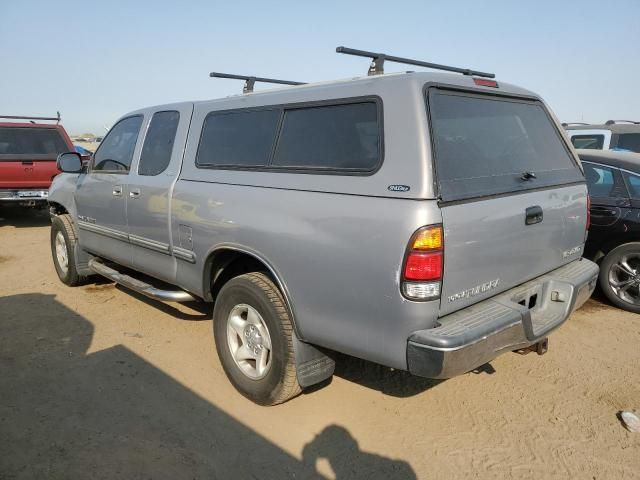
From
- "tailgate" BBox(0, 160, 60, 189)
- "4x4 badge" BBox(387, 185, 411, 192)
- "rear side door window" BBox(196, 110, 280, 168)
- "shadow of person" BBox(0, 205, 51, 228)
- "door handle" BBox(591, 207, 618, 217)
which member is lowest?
"shadow of person" BBox(0, 205, 51, 228)

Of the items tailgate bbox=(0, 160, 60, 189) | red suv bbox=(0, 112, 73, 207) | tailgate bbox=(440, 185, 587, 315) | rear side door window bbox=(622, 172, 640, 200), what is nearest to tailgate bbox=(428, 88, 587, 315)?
tailgate bbox=(440, 185, 587, 315)

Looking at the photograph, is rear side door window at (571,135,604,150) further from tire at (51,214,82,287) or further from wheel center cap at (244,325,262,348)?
tire at (51,214,82,287)

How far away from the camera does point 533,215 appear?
2881 millimetres

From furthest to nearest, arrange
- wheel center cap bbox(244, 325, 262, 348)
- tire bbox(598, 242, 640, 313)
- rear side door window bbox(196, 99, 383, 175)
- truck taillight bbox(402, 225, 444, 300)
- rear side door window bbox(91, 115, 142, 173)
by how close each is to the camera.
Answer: tire bbox(598, 242, 640, 313) < rear side door window bbox(91, 115, 142, 173) < wheel center cap bbox(244, 325, 262, 348) < rear side door window bbox(196, 99, 383, 175) < truck taillight bbox(402, 225, 444, 300)

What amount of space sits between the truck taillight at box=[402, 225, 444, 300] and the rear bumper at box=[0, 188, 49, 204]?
29.8 feet

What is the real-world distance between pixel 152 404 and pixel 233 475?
3.14 feet

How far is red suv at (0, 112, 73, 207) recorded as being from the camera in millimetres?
9367

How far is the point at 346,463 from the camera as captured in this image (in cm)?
273

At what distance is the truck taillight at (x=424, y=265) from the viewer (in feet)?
7.58

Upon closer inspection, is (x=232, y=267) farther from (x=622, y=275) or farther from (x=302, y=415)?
(x=622, y=275)

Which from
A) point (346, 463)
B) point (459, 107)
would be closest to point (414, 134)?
point (459, 107)

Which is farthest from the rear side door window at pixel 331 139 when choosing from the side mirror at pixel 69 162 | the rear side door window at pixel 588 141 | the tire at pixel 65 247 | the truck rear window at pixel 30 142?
the truck rear window at pixel 30 142

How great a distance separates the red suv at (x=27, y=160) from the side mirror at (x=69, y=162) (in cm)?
505

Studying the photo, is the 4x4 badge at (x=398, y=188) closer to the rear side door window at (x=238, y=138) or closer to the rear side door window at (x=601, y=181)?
the rear side door window at (x=238, y=138)
